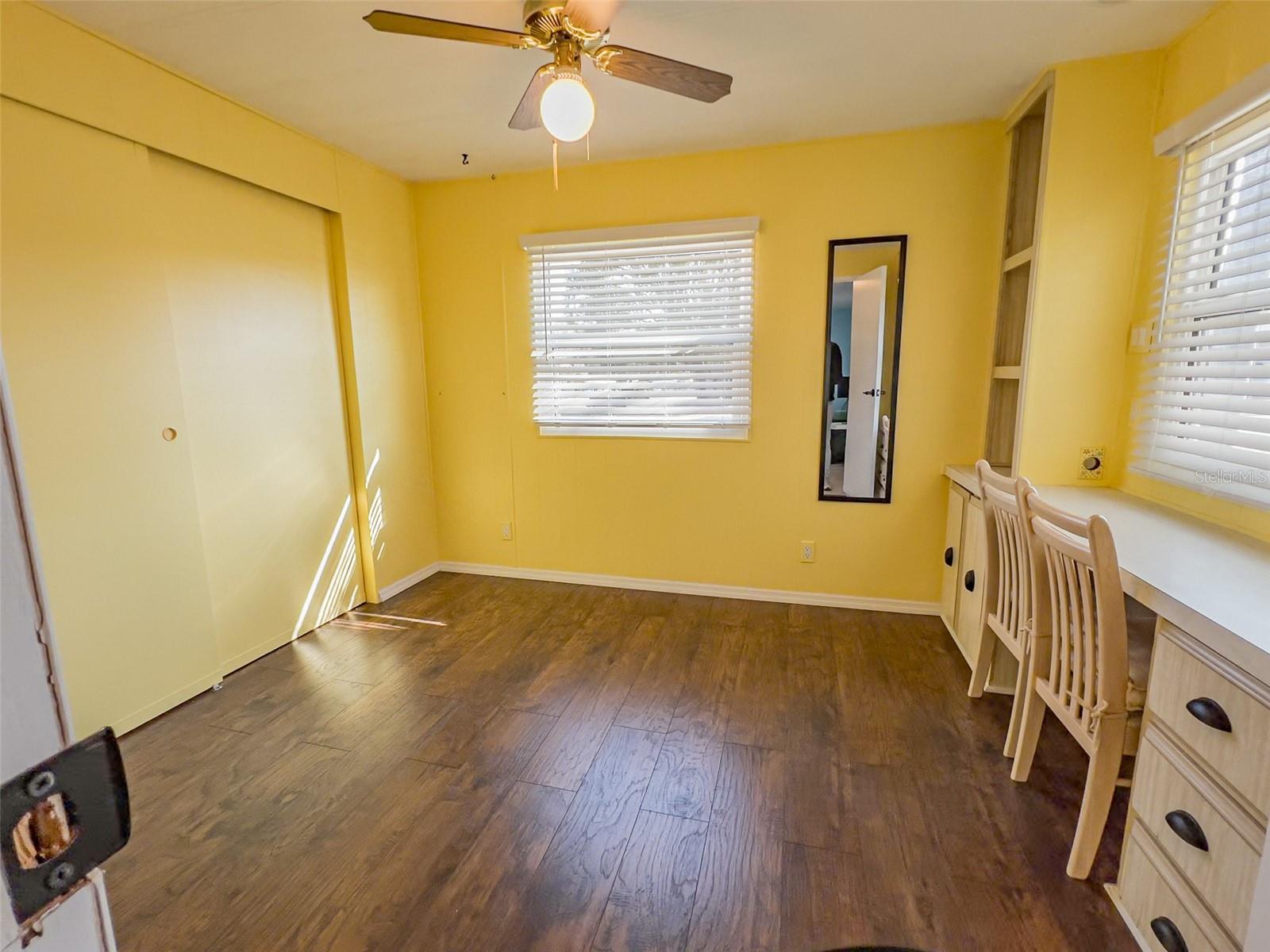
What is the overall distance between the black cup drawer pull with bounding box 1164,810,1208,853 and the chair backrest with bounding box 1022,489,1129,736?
0.24 m

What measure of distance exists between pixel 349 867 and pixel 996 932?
5.48 ft

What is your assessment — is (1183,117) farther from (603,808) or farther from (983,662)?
(603,808)

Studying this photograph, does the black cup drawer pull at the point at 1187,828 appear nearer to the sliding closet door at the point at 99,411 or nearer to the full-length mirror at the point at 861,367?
the full-length mirror at the point at 861,367

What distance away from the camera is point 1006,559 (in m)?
1.99

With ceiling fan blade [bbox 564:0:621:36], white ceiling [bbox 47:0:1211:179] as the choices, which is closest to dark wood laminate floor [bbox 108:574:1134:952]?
ceiling fan blade [bbox 564:0:621:36]

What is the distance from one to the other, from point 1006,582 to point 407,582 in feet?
10.6

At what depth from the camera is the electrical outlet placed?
2365 mm

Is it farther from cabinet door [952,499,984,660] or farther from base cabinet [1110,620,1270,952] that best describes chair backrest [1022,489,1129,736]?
cabinet door [952,499,984,660]

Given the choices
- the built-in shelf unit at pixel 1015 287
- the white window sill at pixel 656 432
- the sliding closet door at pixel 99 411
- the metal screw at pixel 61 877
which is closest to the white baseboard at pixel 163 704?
the sliding closet door at pixel 99 411

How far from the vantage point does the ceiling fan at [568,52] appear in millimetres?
1624

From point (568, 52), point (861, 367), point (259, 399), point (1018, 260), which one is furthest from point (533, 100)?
point (1018, 260)

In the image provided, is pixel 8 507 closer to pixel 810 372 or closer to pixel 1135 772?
pixel 1135 772

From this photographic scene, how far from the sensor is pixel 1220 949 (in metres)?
1.08

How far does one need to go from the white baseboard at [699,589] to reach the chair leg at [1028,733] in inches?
51.6
